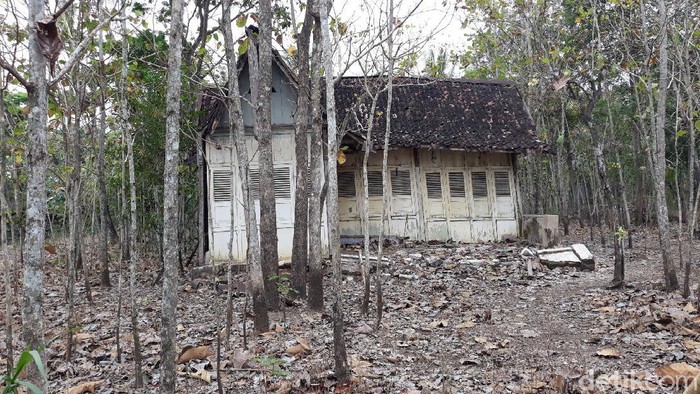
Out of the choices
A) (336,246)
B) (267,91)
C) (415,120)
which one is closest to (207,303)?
(267,91)

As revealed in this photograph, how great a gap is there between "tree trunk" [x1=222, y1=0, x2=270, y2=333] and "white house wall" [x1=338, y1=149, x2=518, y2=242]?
750 centimetres

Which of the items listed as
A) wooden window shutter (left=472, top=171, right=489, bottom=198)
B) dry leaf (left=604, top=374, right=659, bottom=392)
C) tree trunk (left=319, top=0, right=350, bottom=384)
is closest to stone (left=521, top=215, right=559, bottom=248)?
wooden window shutter (left=472, top=171, right=489, bottom=198)

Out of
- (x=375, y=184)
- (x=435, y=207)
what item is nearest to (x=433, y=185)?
(x=435, y=207)

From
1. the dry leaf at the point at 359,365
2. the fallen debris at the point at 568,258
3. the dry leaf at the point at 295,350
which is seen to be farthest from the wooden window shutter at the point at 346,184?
the dry leaf at the point at 359,365

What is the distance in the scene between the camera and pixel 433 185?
1496cm

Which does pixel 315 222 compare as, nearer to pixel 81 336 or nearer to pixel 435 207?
pixel 81 336

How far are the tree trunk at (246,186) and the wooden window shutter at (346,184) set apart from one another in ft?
25.3

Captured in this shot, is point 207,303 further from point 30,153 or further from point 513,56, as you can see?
point 513,56

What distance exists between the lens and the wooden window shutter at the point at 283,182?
12.4 metres

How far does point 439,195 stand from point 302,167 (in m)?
7.40

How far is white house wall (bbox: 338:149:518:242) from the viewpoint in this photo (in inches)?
574

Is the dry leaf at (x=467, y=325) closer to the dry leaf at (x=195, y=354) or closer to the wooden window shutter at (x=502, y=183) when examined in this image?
the dry leaf at (x=195, y=354)

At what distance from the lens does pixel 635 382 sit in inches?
183

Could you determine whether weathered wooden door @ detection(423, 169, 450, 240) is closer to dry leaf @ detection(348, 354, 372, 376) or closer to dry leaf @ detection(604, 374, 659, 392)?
dry leaf @ detection(348, 354, 372, 376)
